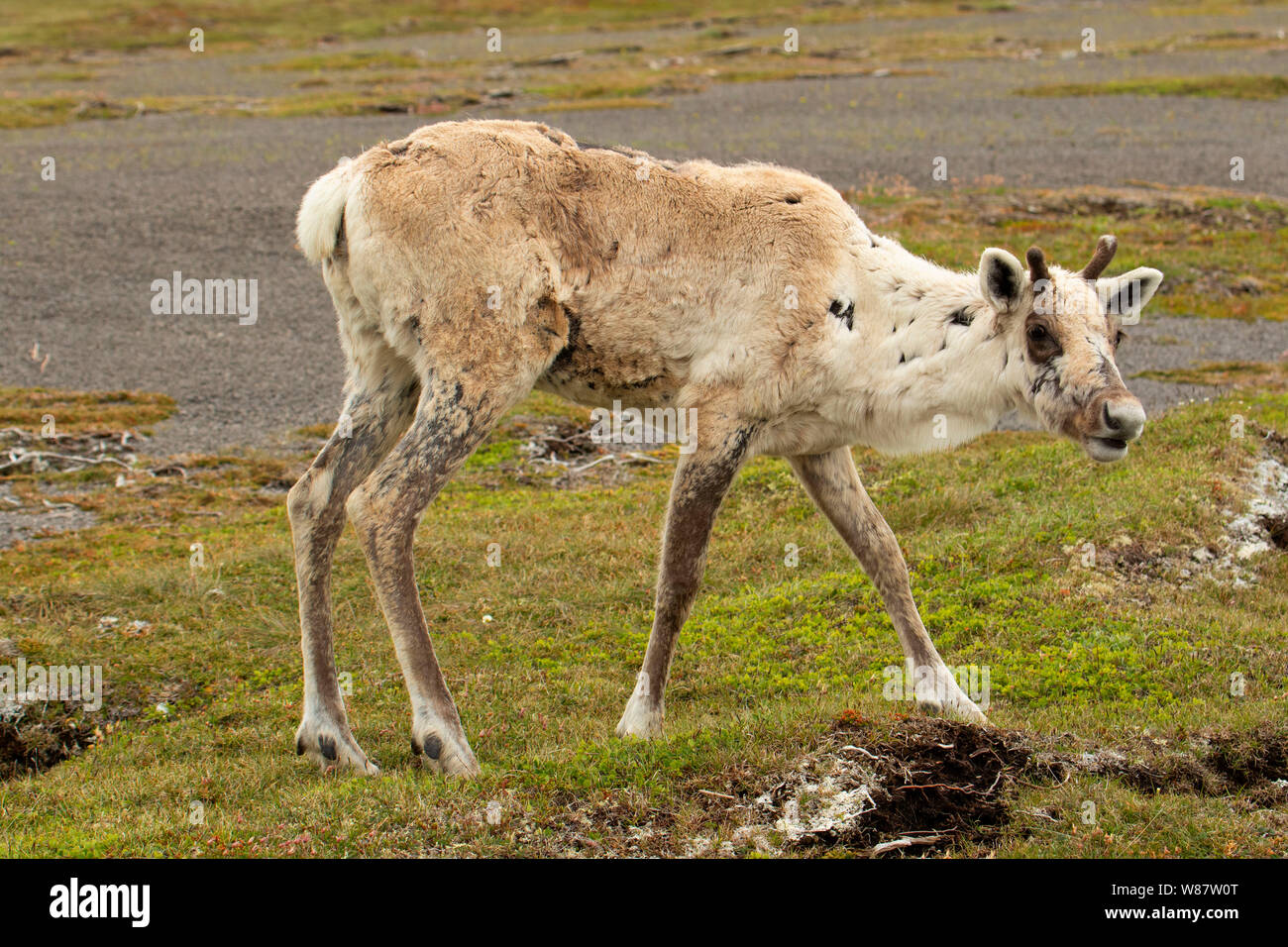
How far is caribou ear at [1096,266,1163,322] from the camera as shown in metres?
6.94

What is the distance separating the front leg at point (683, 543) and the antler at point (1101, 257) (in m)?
2.07

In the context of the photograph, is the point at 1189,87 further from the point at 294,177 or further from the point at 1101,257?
the point at 1101,257

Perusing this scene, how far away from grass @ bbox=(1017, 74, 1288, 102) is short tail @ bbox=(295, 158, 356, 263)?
35.8 metres

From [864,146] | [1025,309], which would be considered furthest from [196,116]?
[1025,309]

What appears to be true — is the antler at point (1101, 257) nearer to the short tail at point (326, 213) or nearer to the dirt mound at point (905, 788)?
the dirt mound at point (905, 788)

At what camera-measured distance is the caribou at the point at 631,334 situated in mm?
7020

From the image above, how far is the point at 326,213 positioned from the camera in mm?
7227

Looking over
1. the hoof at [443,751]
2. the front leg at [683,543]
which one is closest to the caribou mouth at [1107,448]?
the front leg at [683,543]

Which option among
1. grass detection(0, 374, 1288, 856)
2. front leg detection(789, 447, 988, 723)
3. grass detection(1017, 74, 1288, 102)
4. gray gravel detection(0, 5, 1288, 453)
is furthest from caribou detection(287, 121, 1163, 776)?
grass detection(1017, 74, 1288, 102)

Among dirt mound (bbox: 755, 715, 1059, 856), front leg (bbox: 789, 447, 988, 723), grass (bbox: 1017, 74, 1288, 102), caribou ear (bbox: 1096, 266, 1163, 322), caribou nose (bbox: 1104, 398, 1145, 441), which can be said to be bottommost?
dirt mound (bbox: 755, 715, 1059, 856)

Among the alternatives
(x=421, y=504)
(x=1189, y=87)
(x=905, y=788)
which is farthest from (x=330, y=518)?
(x=1189, y=87)

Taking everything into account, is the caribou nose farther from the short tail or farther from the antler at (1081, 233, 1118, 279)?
the short tail

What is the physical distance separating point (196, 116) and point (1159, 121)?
27.6 metres

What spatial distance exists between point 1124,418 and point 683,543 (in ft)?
8.26
